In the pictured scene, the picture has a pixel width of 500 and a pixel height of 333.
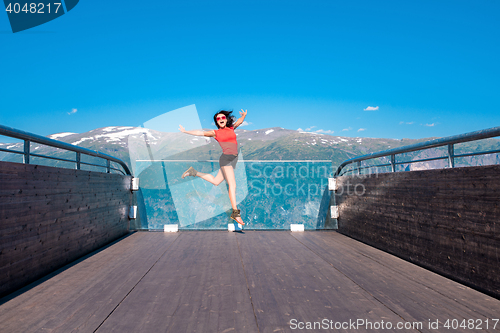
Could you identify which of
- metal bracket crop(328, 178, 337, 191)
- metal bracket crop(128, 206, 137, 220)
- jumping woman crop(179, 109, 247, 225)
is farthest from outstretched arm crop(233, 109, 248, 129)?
metal bracket crop(128, 206, 137, 220)

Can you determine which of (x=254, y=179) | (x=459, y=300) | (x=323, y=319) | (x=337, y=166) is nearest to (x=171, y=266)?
(x=323, y=319)

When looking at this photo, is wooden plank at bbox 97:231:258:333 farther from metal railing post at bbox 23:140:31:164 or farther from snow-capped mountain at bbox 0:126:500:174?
snow-capped mountain at bbox 0:126:500:174

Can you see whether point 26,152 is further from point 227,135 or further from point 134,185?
point 134,185

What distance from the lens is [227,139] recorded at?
187 inches

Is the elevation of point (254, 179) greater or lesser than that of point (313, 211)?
greater

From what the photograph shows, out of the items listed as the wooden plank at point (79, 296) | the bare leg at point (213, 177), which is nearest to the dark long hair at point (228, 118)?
the bare leg at point (213, 177)

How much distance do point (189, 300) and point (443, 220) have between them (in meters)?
Answer: 2.55

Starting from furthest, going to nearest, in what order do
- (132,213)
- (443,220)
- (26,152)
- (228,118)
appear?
(132,213) → (228,118) → (443,220) → (26,152)

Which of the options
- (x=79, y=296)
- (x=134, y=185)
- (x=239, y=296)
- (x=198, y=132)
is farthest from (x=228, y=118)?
(x=79, y=296)

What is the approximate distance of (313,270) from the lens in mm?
3094

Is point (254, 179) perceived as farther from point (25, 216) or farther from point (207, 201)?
point (25, 216)

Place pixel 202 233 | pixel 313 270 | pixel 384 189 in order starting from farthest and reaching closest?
pixel 202 233 → pixel 384 189 → pixel 313 270

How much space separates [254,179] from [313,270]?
363 centimetres

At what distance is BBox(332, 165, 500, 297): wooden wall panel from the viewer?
7.86 ft
